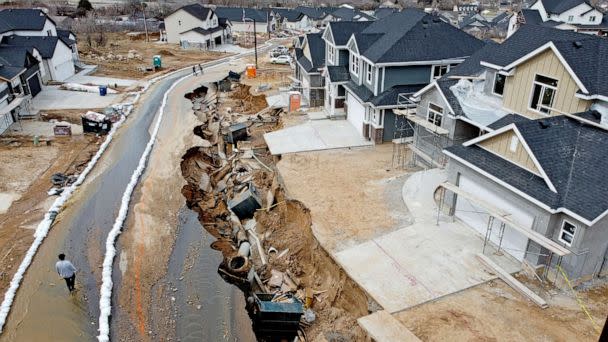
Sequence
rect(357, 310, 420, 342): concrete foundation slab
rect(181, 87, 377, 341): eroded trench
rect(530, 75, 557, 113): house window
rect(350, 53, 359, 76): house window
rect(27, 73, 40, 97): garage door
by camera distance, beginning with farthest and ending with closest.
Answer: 1. rect(27, 73, 40, 97): garage door
2. rect(350, 53, 359, 76): house window
3. rect(530, 75, 557, 113): house window
4. rect(181, 87, 377, 341): eroded trench
5. rect(357, 310, 420, 342): concrete foundation slab

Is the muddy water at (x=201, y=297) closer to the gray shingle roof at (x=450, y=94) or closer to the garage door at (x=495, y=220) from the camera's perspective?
the garage door at (x=495, y=220)

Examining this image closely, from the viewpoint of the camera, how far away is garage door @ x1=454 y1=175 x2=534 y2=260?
49.7 ft

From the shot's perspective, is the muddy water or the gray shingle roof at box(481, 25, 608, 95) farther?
the gray shingle roof at box(481, 25, 608, 95)

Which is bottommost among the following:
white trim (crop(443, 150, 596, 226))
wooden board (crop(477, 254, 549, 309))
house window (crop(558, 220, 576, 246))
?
wooden board (crop(477, 254, 549, 309))

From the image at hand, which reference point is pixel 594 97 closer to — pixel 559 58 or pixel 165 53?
pixel 559 58

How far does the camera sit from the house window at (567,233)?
537 inches

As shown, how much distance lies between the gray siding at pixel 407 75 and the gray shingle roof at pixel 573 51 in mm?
6729

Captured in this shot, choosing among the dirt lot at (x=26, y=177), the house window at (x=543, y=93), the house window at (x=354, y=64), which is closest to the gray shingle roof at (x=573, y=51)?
the house window at (x=543, y=93)

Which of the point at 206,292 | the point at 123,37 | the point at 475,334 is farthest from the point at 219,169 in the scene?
the point at 123,37

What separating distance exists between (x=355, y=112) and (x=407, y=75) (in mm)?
4473

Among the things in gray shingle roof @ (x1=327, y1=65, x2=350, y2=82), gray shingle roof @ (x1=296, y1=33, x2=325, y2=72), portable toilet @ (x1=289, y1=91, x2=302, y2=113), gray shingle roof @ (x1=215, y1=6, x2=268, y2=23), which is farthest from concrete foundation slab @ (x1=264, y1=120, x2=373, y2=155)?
gray shingle roof @ (x1=215, y1=6, x2=268, y2=23)

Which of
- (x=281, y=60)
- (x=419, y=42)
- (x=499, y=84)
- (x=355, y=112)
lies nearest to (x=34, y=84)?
(x=281, y=60)

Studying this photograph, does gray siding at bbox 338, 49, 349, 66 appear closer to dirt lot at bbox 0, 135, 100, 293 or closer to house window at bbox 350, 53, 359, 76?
house window at bbox 350, 53, 359, 76

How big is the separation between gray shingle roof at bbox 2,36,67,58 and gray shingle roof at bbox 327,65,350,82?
3167 cm
